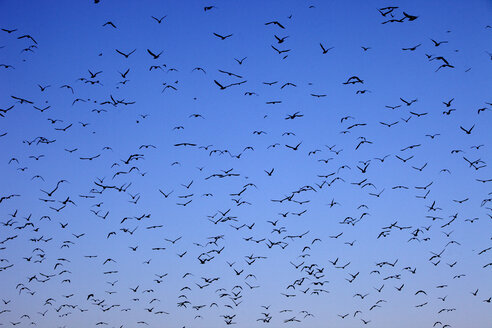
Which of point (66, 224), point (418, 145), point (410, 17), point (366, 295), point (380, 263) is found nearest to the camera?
point (410, 17)

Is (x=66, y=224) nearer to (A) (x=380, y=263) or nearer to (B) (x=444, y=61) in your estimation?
(A) (x=380, y=263)

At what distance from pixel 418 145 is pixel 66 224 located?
19.8 metres

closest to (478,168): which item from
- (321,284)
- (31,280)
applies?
(321,284)

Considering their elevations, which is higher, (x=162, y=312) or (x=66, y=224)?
(x=66, y=224)

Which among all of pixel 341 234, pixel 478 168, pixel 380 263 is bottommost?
pixel 380 263

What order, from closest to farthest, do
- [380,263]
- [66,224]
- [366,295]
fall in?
[66,224], [380,263], [366,295]

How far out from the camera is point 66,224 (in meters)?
29.1

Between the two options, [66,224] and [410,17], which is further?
[66,224]

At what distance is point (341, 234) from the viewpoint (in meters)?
32.2

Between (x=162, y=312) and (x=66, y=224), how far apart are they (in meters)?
10.3

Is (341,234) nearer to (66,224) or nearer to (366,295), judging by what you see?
(366,295)

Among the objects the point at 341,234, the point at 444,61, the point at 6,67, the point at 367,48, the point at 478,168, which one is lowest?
the point at 341,234

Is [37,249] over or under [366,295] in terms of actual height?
over

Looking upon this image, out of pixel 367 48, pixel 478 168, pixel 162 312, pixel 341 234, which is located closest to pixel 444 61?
pixel 367 48
